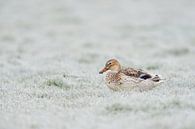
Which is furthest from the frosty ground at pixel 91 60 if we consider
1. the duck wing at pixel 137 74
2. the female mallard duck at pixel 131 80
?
the duck wing at pixel 137 74

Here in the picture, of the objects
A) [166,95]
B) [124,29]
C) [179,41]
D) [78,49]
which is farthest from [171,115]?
[124,29]

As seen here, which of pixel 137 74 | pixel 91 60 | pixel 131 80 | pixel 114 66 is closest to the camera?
pixel 131 80

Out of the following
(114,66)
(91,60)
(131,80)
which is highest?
(114,66)

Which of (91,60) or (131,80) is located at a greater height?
(131,80)

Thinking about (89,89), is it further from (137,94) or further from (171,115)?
(171,115)

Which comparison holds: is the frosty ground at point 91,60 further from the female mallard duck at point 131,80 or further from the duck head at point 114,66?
the duck head at point 114,66

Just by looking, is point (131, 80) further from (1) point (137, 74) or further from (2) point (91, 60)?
(2) point (91, 60)

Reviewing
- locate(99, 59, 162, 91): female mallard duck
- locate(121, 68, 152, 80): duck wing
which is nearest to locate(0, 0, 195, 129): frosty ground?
locate(99, 59, 162, 91): female mallard duck

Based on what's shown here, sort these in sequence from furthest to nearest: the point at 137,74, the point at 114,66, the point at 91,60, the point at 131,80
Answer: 1. the point at 91,60
2. the point at 114,66
3. the point at 137,74
4. the point at 131,80

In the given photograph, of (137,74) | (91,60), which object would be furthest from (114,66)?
(91,60)

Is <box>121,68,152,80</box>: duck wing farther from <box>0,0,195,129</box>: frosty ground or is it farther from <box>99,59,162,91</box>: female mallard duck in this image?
<box>0,0,195,129</box>: frosty ground
